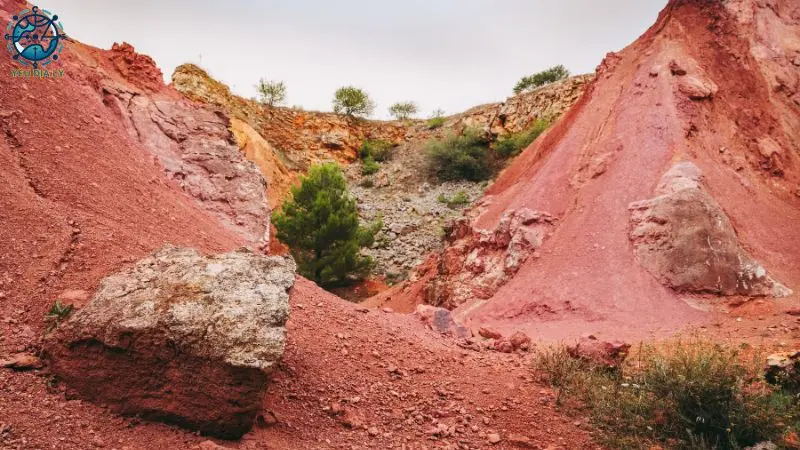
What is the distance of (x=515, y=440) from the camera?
141 inches

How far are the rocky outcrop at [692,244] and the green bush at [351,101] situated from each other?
2818cm

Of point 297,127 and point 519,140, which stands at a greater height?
point 297,127

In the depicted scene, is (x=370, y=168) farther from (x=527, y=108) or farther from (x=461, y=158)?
(x=527, y=108)

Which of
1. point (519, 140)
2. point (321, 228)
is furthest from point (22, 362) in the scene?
point (519, 140)

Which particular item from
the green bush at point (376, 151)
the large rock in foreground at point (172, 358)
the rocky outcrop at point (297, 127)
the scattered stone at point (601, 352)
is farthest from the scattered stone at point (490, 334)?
the green bush at point (376, 151)

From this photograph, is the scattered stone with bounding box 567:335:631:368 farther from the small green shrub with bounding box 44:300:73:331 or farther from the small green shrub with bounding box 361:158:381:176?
the small green shrub with bounding box 361:158:381:176

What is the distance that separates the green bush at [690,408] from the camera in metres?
3.42

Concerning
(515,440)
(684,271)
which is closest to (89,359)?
(515,440)

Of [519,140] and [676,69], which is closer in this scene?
[676,69]

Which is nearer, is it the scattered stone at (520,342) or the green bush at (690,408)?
the green bush at (690,408)

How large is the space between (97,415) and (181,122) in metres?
7.50

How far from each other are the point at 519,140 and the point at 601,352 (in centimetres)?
2349

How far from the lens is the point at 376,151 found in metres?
33.3

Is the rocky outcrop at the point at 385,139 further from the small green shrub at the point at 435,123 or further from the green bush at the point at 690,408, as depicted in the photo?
the green bush at the point at 690,408
